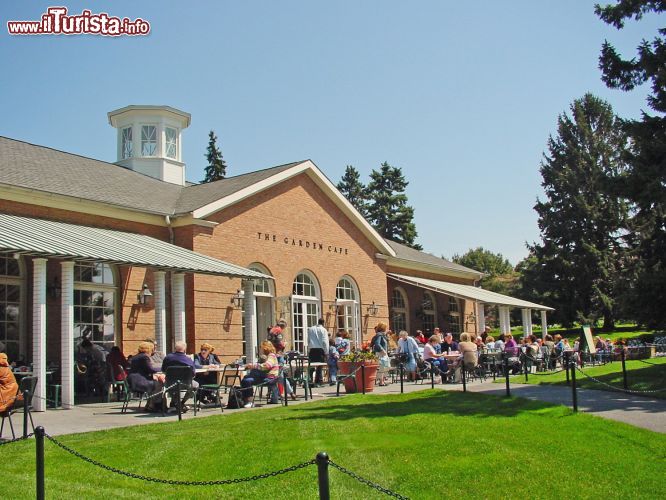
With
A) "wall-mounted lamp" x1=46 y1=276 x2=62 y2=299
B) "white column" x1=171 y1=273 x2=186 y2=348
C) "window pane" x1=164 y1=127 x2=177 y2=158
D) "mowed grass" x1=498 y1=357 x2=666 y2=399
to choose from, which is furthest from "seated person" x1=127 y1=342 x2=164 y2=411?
"window pane" x1=164 y1=127 x2=177 y2=158

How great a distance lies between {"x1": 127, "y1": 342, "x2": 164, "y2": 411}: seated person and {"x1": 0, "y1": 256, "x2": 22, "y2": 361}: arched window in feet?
13.8

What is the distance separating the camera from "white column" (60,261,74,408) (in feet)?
43.4

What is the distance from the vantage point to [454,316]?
32594mm

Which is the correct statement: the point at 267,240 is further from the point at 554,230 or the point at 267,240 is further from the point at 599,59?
the point at 554,230

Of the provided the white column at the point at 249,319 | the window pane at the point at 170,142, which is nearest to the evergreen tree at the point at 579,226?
the window pane at the point at 170,142

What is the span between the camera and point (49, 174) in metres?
17.8

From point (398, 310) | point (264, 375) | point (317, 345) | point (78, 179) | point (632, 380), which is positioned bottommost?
point (632, 380)

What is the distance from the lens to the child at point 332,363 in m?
17.6

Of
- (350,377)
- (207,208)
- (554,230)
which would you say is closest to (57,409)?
(350,377)

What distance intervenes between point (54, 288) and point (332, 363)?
268 inches

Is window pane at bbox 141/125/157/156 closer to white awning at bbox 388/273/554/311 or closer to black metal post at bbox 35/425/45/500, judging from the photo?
white awning at bbox 388/273/554/311

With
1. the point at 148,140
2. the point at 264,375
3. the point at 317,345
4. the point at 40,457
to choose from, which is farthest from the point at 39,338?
the point at 148,140

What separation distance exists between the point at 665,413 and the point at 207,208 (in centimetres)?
1235

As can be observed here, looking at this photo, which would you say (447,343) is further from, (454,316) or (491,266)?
(491,266)
